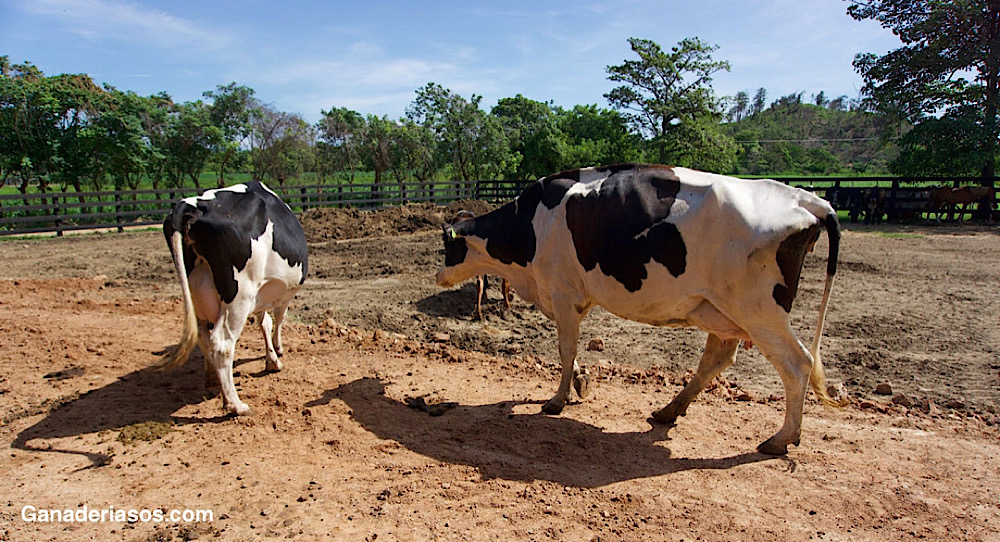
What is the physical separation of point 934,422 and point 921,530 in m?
1.94

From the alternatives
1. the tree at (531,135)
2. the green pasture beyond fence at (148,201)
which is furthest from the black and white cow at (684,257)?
the tree at (531,135)

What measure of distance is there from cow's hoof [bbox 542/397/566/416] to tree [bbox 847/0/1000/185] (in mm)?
26353

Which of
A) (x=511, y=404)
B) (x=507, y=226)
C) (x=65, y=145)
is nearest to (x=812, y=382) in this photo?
(x=511, y=404)

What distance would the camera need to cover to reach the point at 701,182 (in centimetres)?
438

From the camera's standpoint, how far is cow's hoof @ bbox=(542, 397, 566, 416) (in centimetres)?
500

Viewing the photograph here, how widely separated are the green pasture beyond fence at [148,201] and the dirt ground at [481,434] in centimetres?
1129

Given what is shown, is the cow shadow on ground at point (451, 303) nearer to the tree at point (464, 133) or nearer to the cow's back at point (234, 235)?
the cow's back at point (234, 235)

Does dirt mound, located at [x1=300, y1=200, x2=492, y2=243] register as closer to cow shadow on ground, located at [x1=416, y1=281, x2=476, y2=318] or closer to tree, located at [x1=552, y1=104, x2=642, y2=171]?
cow shadow on ground, located at [x1=416, y1=281, x2=476, y2=318]

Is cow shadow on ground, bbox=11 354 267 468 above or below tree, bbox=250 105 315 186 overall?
below

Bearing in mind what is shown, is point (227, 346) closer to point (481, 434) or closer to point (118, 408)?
point (118, 408)

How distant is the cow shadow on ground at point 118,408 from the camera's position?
13.9 ft

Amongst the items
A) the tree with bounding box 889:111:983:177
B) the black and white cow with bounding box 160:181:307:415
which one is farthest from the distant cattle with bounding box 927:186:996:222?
the black and white cow with bounding box 160:181:307:415

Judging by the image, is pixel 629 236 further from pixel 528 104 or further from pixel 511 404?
pixel 528 104

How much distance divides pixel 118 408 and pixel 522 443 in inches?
135
